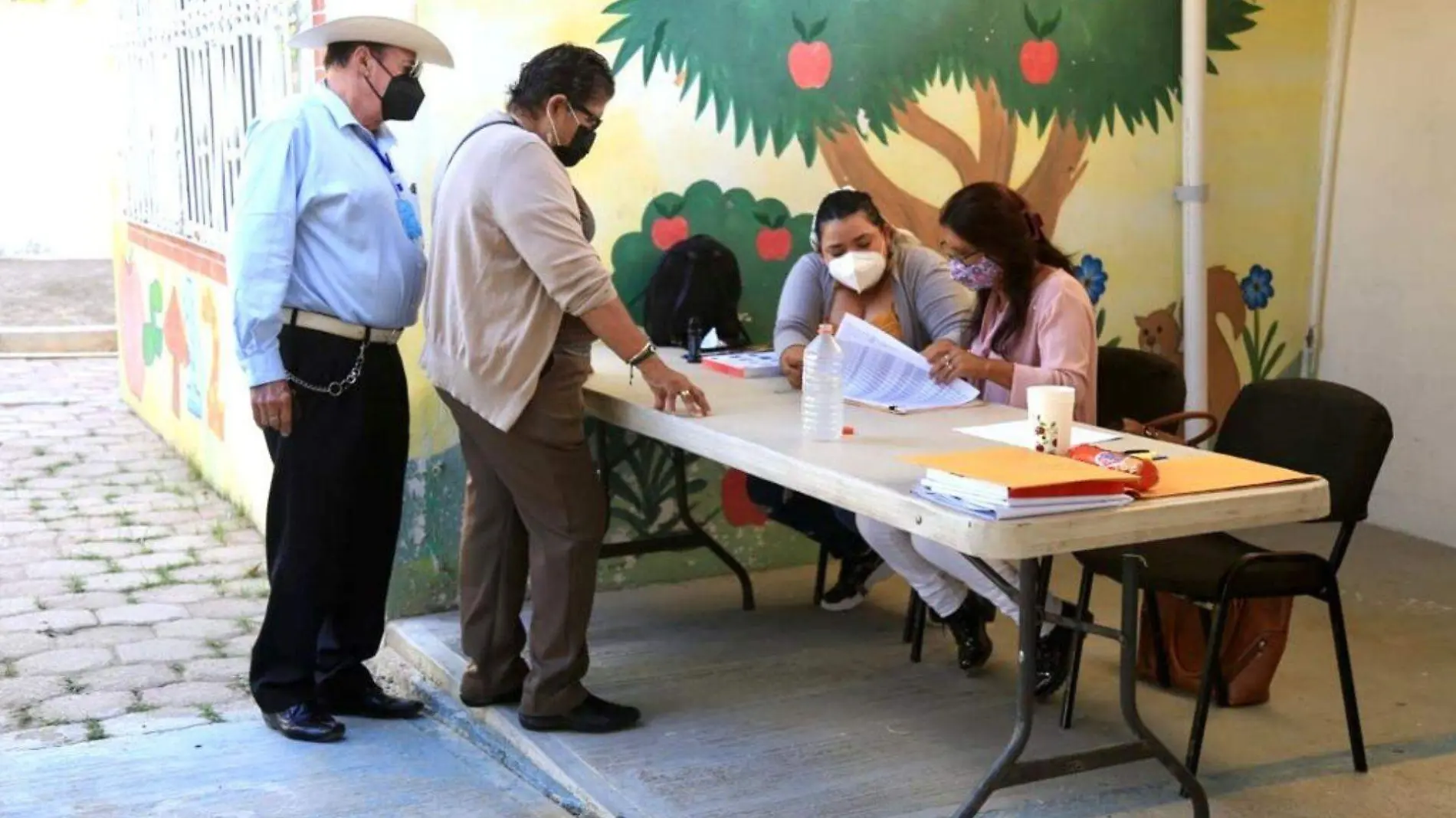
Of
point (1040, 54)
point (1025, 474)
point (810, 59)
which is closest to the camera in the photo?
point (1025, 474)

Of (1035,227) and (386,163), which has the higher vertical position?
(386,163)

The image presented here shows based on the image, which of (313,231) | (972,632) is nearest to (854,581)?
(972,632)

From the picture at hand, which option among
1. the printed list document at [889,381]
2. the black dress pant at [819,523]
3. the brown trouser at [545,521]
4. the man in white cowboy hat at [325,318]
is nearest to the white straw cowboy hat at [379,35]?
the man in white cowboy hat at [325,318]

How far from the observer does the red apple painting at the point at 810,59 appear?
5176mm

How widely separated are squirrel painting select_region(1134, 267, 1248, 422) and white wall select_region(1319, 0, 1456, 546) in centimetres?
43

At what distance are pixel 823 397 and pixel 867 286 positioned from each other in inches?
43.2

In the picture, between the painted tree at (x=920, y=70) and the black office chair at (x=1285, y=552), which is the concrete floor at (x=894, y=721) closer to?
the black office chair at (x=1285, y=552)

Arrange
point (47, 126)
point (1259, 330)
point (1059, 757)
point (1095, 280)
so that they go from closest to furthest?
point (1059, 757)
point (1095, 280)
point (1259, 330)
point (47, 126)

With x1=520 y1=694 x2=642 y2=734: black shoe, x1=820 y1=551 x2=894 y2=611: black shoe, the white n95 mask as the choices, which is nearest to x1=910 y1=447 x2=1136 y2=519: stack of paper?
x1=520 y1=694 x2=642 y2=734: black shoe

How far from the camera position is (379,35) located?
13.0ft

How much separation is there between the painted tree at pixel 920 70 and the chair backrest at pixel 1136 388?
105 centimetres

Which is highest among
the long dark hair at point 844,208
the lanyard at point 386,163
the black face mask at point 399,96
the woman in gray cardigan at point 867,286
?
the black face mask at point 399,96

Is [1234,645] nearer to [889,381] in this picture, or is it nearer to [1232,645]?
[1232,645]

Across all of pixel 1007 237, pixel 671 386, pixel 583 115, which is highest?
pixel 583 115
